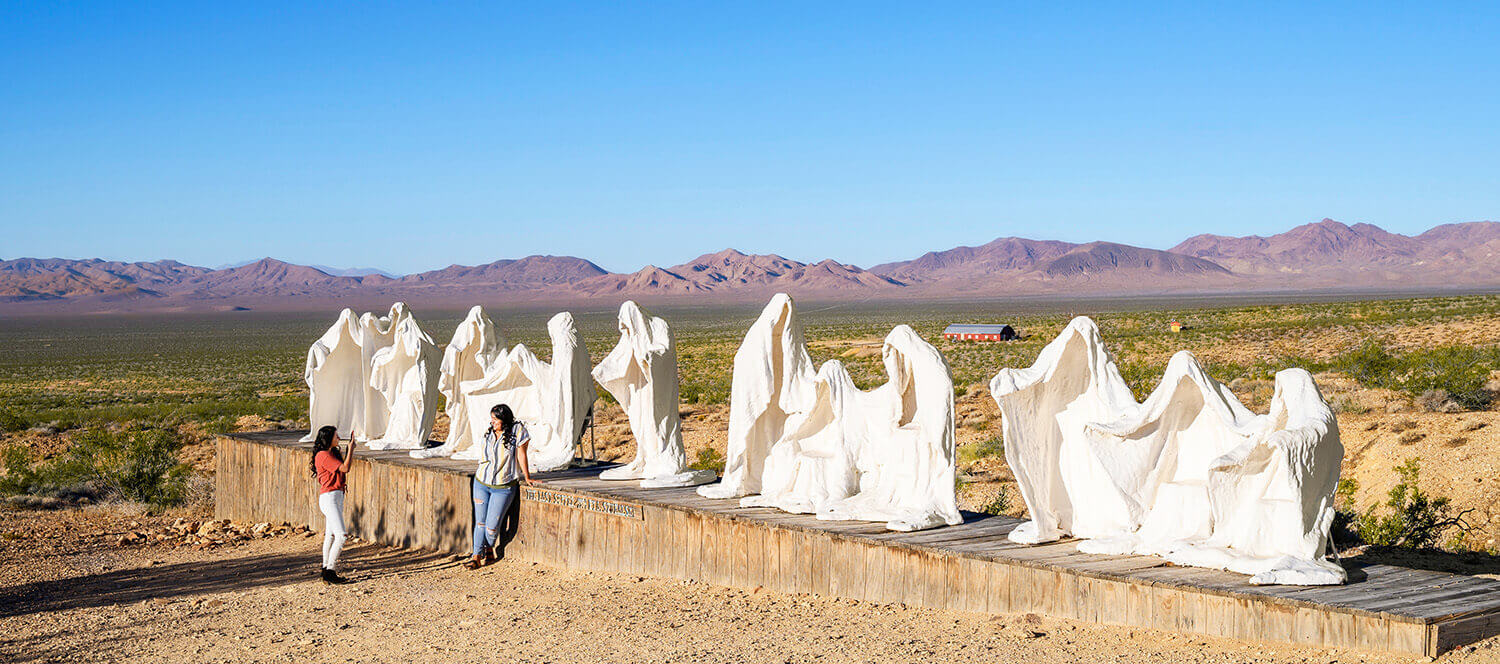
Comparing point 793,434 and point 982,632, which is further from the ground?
point 793,434

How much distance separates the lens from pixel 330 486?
10.2m

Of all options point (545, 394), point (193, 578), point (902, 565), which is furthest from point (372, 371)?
point (902, 565)

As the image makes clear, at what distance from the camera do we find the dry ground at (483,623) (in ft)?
22.9

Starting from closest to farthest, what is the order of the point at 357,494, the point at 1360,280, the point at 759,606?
1. the point at 759,606
2. the point at 357,494
3. the point at 1360,280

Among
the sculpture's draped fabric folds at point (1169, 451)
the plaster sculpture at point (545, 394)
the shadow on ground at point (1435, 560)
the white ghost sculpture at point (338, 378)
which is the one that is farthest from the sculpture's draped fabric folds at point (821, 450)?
the white ghost sculpture at point (338, 378)

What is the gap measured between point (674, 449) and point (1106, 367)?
4294 millimetres

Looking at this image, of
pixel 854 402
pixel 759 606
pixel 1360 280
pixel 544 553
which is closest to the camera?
pixel 759 606

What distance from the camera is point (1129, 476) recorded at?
26.5ft

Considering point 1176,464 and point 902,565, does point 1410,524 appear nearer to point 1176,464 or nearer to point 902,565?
point 1176,464

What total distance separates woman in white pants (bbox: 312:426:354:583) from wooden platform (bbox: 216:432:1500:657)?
1.46 m

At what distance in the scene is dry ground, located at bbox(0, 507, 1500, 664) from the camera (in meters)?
6.99

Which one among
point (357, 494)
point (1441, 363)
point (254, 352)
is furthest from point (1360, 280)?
point (357, 494)

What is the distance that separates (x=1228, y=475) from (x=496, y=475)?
6036 millimetres

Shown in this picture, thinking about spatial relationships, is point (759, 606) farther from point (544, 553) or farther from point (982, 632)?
point (544, 553)
